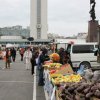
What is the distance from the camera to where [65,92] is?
8648mm

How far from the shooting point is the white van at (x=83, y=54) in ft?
99.8

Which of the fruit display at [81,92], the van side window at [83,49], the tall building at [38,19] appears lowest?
the fruit display at [81,92]

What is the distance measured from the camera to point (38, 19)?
589 ft

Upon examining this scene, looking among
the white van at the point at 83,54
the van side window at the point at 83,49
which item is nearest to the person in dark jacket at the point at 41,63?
the white van at the point at 83,54

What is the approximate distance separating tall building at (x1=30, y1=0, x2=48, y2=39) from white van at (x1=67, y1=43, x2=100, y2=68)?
145234mm

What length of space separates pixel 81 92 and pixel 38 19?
17204cm

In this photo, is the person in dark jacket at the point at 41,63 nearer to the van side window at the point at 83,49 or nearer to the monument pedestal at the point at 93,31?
the van side window at the point at 83,49

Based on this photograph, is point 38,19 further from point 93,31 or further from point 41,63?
point 41,63

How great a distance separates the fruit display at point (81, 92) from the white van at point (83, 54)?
21381 millimetres

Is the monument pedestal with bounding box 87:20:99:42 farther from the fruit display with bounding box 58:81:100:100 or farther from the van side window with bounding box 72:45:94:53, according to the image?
the fruit display with bounding box 58:81:100:100

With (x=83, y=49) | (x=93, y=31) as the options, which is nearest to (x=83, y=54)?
(x=83, y=49)

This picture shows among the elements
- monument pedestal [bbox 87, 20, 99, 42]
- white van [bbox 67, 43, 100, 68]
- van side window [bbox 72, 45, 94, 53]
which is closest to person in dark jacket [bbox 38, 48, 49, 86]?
white van [bbox 67, 43, 100, 68]

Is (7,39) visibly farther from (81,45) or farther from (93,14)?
(81,45)

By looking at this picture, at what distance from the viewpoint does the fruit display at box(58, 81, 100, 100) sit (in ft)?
25.5
